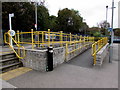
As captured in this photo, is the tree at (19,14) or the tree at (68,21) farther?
the tree at (68,21)

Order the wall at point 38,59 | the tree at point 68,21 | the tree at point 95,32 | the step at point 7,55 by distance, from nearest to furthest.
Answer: the wall at point 38,59
the step at point 7,55
the tree at point 68,21
the tree at point 95,32

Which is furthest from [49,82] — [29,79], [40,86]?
[29,79]

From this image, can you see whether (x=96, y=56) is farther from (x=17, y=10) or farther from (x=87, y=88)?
(x=17, y=10)

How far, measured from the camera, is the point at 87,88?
10.3ft

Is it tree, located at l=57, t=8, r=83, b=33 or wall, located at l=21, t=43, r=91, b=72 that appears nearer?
wall, located at l=21, t=43, r=91, b=72

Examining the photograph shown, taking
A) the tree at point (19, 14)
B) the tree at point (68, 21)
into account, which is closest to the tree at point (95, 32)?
the tree at point (68, 21)

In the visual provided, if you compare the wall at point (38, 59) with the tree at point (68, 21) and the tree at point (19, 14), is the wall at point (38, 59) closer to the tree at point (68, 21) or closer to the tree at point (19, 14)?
the tree at point (19, 14)

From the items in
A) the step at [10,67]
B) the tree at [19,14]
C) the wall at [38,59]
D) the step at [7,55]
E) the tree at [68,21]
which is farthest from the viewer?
the tree at [68,21]

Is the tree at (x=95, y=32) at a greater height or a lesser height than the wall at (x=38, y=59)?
greater

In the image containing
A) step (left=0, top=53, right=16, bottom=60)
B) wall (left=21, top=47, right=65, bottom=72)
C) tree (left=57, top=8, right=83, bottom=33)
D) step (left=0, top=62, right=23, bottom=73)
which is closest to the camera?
step (left=0, top=62, right=23, bottom=73)

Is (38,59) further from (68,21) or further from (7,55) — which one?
(68,21)

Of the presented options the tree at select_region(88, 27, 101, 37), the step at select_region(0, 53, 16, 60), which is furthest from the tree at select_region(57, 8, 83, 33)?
the step at select_region(0, 53, 16, 60)

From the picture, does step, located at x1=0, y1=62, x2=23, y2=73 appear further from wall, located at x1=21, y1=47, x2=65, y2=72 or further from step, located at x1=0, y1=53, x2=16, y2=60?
step, located at x1=0, y1=53, x2=16, y2=60

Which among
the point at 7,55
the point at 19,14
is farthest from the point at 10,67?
the point at 19,14
